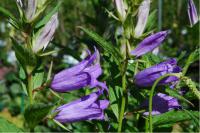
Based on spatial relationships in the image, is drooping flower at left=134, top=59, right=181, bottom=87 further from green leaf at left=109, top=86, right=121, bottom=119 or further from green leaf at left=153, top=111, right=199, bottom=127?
green leaf at left=153, top=111, right=199, bottom=127

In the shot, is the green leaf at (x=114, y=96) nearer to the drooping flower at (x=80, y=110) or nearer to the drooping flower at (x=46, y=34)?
the drooping flower at (x=80, y=110)

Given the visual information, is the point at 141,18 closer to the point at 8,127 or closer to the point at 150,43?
the point at 150,43

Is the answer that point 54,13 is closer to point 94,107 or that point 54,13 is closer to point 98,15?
point 94,107

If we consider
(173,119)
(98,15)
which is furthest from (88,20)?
(173,119)

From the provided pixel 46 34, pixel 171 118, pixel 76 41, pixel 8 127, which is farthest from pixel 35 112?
pixel 76 41

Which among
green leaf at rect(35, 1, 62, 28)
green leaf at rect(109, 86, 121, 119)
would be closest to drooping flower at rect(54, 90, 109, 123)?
green leaf at rect(109, 86, 121, 119)
